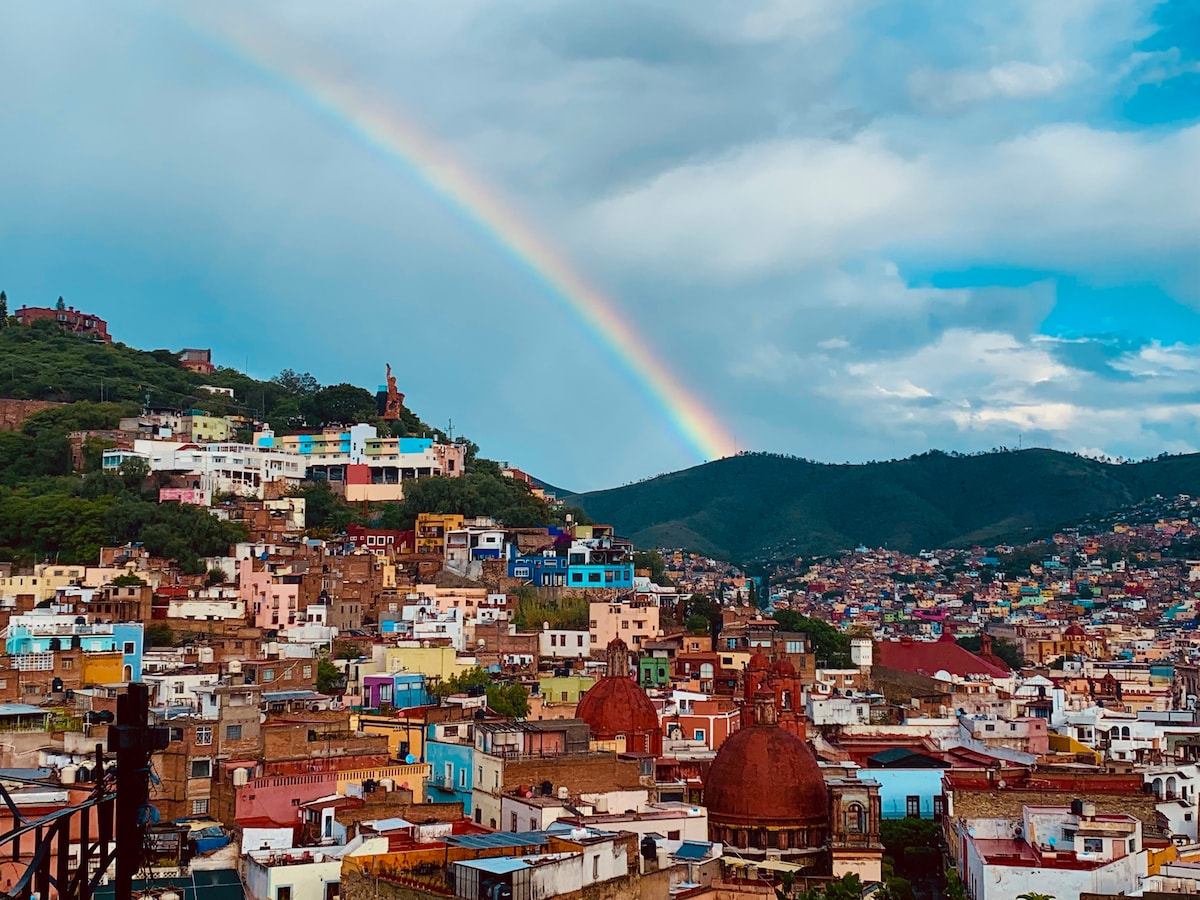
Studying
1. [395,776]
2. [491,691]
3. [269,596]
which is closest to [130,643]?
[491,691]

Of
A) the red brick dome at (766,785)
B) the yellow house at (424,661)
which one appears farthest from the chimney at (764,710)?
the yellow house at (424,661)

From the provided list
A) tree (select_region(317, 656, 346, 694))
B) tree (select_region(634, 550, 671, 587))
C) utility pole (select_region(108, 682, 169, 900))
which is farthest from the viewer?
tree (select_region(634, 550, 671, 587))

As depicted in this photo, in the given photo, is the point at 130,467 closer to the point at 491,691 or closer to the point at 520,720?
the point at 491,691

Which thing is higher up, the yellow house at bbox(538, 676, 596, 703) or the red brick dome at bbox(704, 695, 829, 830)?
the yellow house at bbox(538, 676, 596, 703)

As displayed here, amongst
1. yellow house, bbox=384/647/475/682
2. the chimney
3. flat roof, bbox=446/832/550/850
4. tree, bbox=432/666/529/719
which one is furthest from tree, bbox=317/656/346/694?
flat roof, bbox=446/832/550/850

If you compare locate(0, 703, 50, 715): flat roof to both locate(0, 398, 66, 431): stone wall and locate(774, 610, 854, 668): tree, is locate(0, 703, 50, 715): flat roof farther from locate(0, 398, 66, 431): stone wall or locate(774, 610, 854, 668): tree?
locate(0, 398, 66, 431): stone wall

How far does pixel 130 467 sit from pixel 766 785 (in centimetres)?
4796

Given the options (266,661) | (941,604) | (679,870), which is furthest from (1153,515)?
(679,870)

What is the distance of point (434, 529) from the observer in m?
77.5

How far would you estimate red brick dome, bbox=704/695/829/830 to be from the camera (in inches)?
1439

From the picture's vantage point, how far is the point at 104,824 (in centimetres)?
999

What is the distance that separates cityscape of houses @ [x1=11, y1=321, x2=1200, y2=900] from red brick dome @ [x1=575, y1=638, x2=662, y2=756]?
0.09 meters

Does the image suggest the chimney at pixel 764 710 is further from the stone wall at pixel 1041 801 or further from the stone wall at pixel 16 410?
the stone wall at pixel 16 410

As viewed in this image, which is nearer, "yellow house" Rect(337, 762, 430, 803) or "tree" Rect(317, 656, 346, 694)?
"yellow house" Rect(337, 762, 430, 803)
